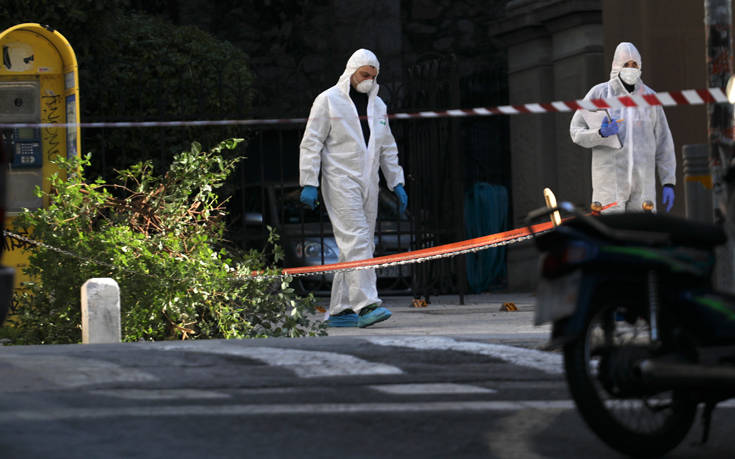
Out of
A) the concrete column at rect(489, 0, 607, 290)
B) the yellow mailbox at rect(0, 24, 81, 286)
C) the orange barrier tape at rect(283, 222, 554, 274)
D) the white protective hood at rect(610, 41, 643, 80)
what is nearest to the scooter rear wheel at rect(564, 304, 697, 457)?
the orange barrier tape at rect(283, 222, 554, 274)

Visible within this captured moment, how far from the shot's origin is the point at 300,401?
610cm

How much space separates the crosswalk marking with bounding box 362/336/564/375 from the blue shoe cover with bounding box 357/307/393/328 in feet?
8.39

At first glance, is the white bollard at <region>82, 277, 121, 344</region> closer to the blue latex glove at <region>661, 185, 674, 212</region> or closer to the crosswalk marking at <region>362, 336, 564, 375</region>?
the crosswalk marking at <region>362, 336, 564, 375</region>

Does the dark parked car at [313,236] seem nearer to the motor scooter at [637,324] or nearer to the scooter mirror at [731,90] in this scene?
the scooter mirror at [731,90]

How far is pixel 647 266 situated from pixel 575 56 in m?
9.96

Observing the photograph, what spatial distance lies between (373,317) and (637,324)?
572 cm

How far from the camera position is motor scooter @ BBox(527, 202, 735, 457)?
193 inches

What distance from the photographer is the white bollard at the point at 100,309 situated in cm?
865

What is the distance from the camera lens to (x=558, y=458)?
5066 mm

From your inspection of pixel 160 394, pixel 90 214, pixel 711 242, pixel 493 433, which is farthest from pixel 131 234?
pixel 711 242

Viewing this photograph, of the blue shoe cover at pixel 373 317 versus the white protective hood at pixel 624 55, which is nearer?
the white protective hood at pixel 624 55

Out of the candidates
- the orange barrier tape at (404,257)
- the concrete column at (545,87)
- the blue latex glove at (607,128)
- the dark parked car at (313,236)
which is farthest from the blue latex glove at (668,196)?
the dark parked car at (313,236)

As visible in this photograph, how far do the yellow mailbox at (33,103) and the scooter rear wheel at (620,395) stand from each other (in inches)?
304

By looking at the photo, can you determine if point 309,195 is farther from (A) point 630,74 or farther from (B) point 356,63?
(A) point 630,74
